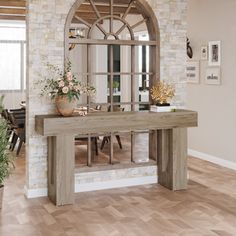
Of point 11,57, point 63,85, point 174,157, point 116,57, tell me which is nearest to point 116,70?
point 116,57

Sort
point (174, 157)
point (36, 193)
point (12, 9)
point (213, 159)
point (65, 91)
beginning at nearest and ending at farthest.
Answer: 1. point (65, 91)
2. point (36, 193)
3. point (174, 157)
4. point (213, 159)
5. point (12, 9)

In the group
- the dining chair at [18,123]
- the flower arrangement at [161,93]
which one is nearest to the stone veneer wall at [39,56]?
the flower arrangement at [161,93]

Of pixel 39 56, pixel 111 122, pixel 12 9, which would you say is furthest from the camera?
pixel 12 9

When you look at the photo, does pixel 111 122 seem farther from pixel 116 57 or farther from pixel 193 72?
pixel 193 72

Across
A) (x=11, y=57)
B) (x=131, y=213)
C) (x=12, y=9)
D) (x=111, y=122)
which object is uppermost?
(x=12, y=9)

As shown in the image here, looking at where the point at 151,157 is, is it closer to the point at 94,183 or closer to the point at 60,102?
the point at 94,183

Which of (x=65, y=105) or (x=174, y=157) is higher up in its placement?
(x=65, y=105)

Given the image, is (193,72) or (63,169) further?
(193,72)

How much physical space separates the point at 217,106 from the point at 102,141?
234 cm

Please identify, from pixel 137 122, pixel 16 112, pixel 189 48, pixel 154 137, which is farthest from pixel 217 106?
pixel 16 112

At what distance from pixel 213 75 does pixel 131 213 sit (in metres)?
3.23

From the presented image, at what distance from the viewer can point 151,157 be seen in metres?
5.68

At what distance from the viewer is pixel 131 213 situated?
4.44 m

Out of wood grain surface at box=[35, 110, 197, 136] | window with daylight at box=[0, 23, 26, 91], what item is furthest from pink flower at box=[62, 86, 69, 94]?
window with daylight at box=[0, 23, 26, 91]
